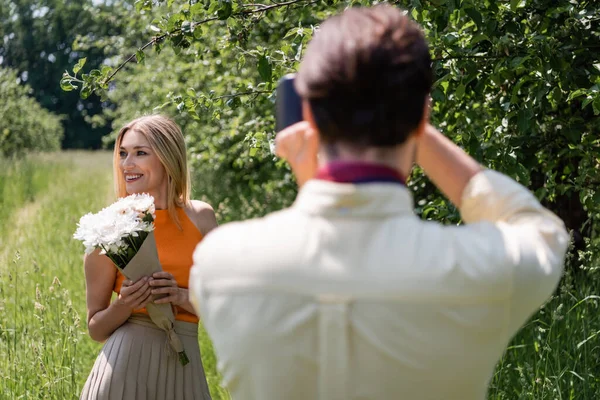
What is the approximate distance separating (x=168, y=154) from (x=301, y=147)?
1.91 metres

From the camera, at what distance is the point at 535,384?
3395 millimetres

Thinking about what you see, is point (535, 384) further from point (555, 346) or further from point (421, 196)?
point (421, 196)

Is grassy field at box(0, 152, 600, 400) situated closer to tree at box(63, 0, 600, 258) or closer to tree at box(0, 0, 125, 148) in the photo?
tree at box(63, 0, 600, 258)

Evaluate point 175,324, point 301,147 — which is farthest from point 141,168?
point 301,147

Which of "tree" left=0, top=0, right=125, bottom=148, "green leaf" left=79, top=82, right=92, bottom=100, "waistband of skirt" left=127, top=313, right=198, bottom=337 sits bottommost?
"tree" left=0, top=0, right=125, bottom=148

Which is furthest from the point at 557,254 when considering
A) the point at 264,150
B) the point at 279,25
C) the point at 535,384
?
the point at 279,25

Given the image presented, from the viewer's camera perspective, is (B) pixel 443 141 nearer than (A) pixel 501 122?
Yes

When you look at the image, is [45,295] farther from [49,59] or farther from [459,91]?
[49,59]

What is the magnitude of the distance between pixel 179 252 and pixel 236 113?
6.44 metres

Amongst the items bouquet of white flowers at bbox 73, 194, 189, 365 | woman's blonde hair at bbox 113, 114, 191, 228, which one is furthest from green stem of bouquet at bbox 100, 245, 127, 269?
woman's blonde hair at bbox 113, 114, 191, 228

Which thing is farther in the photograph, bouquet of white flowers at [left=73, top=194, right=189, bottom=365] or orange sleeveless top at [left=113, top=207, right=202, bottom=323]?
orange sleeveless top at [left=113, top=207, right=202, bottom=323]

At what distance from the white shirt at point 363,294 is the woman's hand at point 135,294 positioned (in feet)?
5.13

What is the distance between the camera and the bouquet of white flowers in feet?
8.47

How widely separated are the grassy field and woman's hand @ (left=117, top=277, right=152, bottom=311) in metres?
0.88
